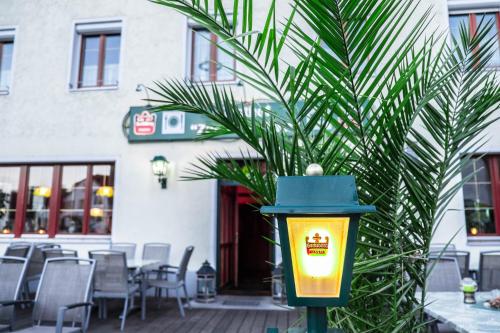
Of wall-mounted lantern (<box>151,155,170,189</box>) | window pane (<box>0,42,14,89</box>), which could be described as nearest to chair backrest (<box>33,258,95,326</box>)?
wall-mounted lantern (<box>151,155,170,189</box>)

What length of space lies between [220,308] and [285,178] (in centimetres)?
446

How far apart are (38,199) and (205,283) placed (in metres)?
3.47

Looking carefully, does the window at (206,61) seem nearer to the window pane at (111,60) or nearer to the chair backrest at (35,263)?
the window pane at (111,60)

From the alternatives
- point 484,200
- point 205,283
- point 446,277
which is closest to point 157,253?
point 205,283

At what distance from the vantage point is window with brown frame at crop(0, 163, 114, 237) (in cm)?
609

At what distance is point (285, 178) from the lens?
0.90 m

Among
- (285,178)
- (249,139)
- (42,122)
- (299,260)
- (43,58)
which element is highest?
(43,58)

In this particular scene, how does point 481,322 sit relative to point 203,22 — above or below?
below

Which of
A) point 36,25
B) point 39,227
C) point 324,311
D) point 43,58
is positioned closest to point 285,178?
point 324,311

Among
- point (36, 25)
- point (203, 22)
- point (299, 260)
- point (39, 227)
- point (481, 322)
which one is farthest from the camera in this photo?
point (36, 25)

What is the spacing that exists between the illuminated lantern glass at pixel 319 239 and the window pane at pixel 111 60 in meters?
6.18

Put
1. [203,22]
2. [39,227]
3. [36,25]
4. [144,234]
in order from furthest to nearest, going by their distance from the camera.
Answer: [36,25] → [39,227] → [144,234] → [203,22]

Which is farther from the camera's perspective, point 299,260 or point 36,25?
point 36,25

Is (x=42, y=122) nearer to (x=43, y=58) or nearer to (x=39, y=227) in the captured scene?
(x=43, y=58)
